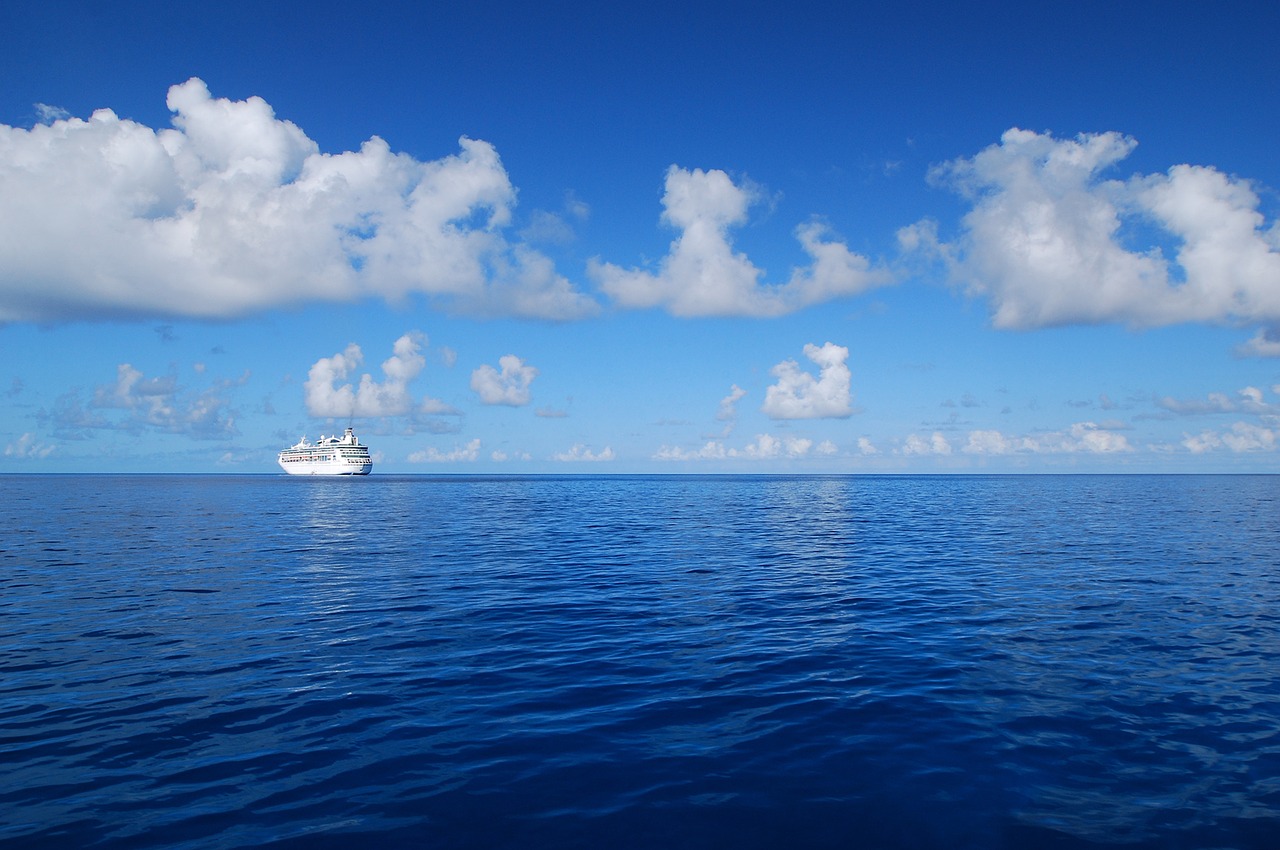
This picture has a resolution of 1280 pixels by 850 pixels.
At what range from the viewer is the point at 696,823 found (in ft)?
32.2

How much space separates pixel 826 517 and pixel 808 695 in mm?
60248

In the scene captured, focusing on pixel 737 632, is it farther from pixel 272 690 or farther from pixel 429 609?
pixel 272 690

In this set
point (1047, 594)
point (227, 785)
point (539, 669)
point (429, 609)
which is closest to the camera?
point (227, 785)

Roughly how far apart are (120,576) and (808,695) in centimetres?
3247

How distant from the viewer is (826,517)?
73.1 meters

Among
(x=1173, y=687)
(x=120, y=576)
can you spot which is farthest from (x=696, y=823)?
(x=120, y=576)

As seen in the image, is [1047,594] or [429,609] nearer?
[429,609]

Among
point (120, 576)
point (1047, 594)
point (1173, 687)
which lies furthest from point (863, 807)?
point (120, 576)

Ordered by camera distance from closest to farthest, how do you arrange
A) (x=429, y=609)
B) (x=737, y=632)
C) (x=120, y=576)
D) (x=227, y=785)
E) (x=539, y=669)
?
1. (x=227, y=785)
2. (x=539, y=669)
3. (x=737, y=632)
4. (x=429, y=609)
5. (x=120, y=576)

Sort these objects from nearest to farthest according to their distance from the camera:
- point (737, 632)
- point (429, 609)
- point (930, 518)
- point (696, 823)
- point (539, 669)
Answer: point (696, 823)
point (539, 669)
point (737, 632)
point (429, 609)
point (930, 518)

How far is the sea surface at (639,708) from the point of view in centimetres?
994

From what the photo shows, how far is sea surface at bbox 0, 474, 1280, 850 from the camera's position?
9938 millimetres

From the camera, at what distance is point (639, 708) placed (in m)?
14.6

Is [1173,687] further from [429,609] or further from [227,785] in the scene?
[429,609]
